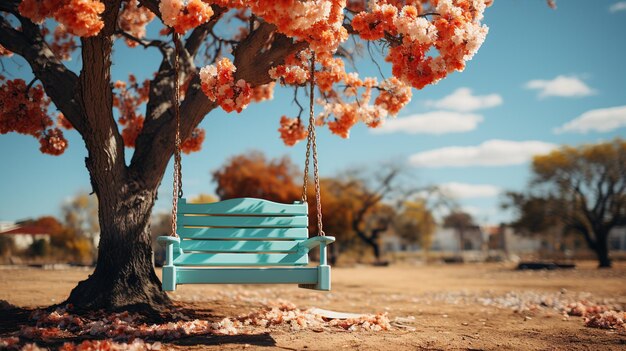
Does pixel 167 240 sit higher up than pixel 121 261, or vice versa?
pixel 167 240

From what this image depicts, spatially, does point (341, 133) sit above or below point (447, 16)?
below

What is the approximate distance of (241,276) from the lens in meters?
4.77

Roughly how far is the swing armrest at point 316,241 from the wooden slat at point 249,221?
0.28 metres

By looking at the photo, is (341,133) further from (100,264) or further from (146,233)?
(100,264)

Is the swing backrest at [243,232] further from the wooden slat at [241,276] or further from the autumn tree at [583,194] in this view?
the autumn tree at [583,194]

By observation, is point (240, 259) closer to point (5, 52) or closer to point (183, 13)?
point (183, 13)

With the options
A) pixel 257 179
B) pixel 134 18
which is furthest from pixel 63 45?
pixel 257 179

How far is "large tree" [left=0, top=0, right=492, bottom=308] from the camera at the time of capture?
5.55m

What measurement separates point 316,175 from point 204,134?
14.3 ft

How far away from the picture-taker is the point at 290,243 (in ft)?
19.2

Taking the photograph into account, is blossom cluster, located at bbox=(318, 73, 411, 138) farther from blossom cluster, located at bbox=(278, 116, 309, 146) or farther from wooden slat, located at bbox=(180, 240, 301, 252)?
wooden slat, located at bbox=(180, 240, 301, 252)

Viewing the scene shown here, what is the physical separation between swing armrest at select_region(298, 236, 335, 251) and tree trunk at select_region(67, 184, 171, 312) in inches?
95.1

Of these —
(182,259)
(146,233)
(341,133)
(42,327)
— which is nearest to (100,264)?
(146,233)

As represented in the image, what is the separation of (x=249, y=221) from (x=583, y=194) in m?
31.4
